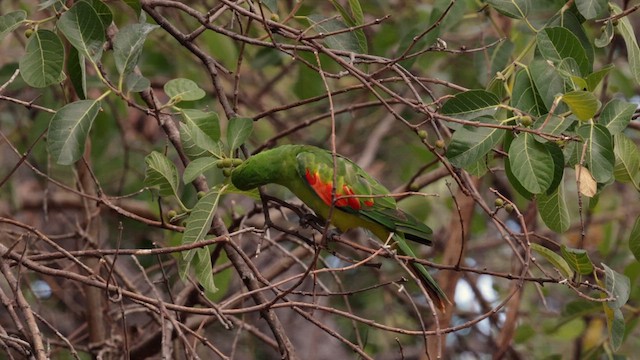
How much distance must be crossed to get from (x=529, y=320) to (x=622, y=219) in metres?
0.79

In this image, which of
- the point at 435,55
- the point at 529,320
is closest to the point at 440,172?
the point at 435,55

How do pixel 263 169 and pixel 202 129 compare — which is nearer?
pixel 202 129

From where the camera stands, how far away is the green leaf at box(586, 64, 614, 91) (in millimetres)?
2318

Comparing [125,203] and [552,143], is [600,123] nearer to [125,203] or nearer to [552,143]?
[552,143]

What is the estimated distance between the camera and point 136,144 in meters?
5.05

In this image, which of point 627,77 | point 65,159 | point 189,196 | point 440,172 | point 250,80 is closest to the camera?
point 65,159

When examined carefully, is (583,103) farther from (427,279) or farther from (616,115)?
(427,279)

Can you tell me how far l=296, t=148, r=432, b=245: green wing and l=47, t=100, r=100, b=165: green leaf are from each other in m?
0.82

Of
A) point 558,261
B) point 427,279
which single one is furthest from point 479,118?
point 427,279

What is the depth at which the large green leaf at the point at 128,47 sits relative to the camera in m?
2.33

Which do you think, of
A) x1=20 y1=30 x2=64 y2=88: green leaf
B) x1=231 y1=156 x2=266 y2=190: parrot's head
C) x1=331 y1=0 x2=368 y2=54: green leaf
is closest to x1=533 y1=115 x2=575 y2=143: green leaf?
x1=331 y1=0 x2=368 y2=54: green leaf

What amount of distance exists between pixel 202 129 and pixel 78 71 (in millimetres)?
390

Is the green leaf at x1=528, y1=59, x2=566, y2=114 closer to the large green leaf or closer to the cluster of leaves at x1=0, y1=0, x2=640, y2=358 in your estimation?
the cluster of leaves at x1=0, y1=0, x2=640, y2=358

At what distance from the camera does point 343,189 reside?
2.83 meters
